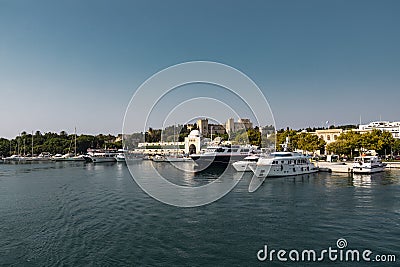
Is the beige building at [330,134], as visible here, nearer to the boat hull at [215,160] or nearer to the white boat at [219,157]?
the white boat at [219,157]

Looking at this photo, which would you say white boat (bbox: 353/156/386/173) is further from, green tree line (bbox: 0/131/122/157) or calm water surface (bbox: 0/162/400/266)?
green tree line (bbox: 0/131/122/157)

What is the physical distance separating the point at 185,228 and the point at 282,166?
3001 cm

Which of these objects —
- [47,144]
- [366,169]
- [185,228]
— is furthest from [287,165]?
[47,144]

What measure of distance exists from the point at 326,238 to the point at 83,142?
415 ft

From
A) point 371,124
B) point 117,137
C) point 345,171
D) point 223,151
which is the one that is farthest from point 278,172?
point 117,137

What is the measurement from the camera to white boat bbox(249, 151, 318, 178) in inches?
1663

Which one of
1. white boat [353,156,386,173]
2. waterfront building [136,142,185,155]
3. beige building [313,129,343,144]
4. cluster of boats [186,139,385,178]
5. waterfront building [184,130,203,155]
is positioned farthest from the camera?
waterfront building [136,142,185,155]

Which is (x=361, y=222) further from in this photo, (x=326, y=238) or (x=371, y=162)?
(x=371, y=162)

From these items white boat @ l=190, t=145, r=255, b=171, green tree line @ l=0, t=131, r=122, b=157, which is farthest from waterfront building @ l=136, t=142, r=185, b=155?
white boat @ l=190, t=145, r=255, b=171

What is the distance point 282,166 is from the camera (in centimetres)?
4362

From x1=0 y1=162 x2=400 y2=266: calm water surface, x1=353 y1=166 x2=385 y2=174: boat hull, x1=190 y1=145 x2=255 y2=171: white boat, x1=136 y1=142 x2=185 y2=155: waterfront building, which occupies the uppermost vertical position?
x1=136 y1=142 x2=185 y2=155: waterfront building

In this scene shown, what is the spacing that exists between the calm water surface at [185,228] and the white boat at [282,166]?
1583 cm

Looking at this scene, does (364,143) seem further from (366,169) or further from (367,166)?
(366,169)

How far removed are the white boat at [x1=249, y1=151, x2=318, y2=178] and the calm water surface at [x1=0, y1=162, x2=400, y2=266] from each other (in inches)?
623
